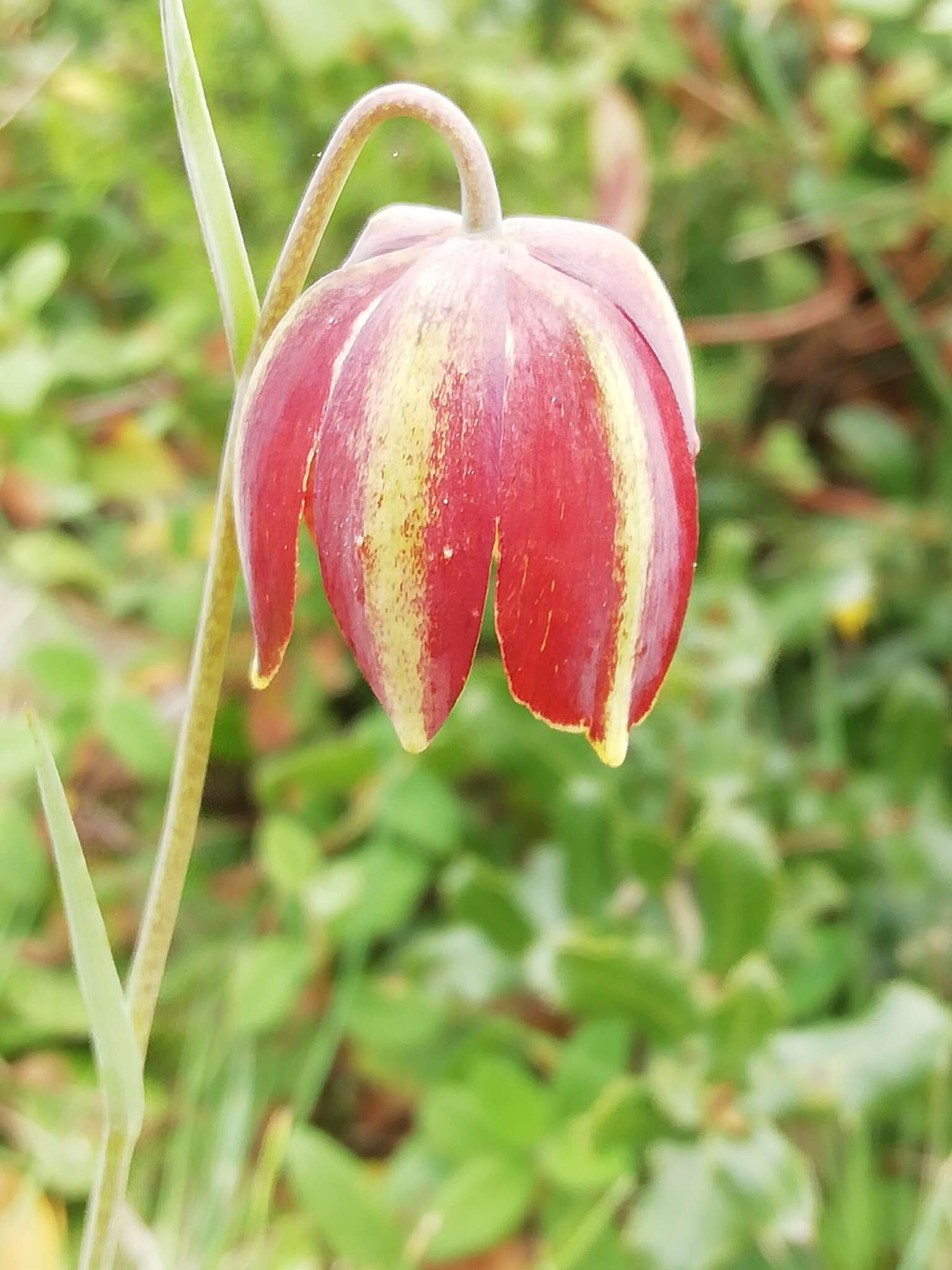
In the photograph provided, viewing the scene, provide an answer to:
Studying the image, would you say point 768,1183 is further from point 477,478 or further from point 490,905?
point 477,478

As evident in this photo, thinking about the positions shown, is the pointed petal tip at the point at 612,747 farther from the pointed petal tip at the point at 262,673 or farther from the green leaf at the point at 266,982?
the green leaf at the point at 266,982

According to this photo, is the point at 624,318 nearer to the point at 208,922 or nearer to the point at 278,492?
the point at 278,492

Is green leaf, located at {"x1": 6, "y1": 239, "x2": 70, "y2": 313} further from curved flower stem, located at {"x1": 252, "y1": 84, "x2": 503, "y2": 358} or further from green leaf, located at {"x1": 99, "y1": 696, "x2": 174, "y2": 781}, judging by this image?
curved flower stem, located at {"x1": 252, "y1": 84, "x2": 503, "y2": 358}

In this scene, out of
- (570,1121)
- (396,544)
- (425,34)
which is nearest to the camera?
(396,544)

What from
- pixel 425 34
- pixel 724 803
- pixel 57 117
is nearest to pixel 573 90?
pixel 425 34

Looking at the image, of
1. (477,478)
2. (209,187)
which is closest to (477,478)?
(477,478)

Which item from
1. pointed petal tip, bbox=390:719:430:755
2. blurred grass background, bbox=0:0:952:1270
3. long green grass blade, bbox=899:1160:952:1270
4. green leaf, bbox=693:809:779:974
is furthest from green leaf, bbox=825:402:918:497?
pointed petal tip, bbox=390:719:430:755

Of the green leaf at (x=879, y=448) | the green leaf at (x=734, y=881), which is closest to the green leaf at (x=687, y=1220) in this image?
the green leaf at (x=734, y=881)
